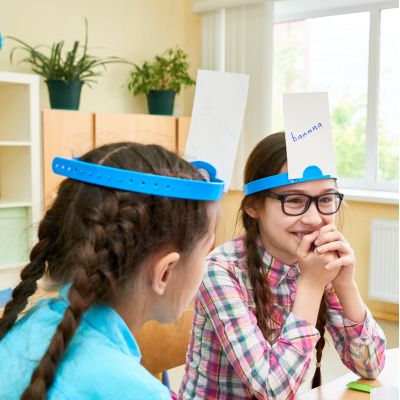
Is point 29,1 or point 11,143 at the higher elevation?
point 29,1

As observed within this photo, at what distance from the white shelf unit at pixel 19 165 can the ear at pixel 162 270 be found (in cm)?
240

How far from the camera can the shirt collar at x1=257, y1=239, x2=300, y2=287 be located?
1434 millimetres

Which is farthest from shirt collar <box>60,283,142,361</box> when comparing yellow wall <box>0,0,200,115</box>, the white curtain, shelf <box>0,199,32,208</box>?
the white curtain

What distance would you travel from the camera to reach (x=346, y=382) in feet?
4.16

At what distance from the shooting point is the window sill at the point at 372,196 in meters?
3.54

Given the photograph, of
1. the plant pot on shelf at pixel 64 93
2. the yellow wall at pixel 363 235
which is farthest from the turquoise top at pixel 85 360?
the yellow wall at pixel 363 235

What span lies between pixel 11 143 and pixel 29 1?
97cm

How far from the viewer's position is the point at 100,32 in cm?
392

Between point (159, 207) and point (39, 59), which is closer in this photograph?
point (159, 207)

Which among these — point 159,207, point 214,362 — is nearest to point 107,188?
point 159,207

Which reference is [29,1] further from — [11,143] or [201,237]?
[201,237]

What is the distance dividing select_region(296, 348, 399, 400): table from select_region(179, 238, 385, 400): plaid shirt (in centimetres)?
2

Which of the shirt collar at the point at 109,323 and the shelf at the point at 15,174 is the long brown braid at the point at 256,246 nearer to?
the shirt collar at the point at 109,323

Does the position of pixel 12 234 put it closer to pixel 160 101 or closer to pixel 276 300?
pixel 160 101
